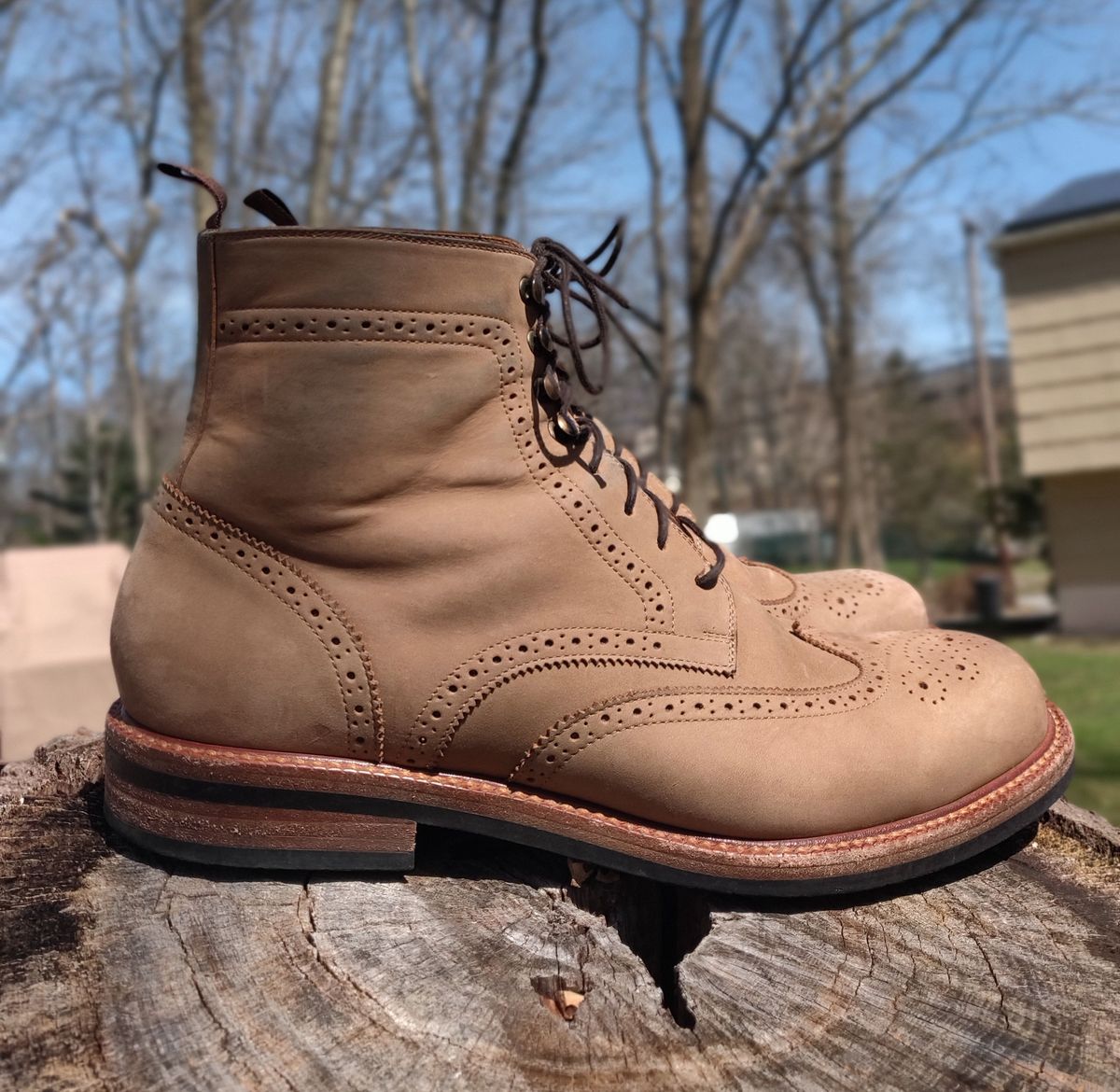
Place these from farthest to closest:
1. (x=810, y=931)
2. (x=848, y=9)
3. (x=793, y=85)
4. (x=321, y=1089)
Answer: (x=848, y=9) < (x=793, y=85) < (x=810, y=931) < (x=321, y=1089)

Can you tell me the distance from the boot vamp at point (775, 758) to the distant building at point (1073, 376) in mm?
9752

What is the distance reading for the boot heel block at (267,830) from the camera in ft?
4.39

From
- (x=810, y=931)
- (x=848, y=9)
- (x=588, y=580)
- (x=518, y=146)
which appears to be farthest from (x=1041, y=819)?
(x=518, y=146)

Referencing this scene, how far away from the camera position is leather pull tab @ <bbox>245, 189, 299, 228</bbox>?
1.36 metres

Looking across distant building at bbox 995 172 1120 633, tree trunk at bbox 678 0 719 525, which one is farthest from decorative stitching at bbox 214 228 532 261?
distant building at bbox 995 172 1120 633

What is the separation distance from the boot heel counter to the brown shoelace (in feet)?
1.39

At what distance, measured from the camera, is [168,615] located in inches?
54.3

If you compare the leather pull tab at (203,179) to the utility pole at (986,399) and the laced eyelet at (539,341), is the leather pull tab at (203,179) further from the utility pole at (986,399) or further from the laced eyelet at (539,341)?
the utility pole at (986,399)

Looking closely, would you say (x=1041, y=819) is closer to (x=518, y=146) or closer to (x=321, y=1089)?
(x=321, y=1089)

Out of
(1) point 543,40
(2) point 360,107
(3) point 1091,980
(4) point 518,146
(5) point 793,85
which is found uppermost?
(2) point 360,107

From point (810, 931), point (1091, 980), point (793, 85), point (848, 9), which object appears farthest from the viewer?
point (848, 9)

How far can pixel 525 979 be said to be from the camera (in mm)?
1194

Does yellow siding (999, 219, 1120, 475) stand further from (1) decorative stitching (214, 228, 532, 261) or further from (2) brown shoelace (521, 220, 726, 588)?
(1) decorative stitching (214, 228, 532, 261)

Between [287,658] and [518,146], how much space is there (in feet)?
31.9
